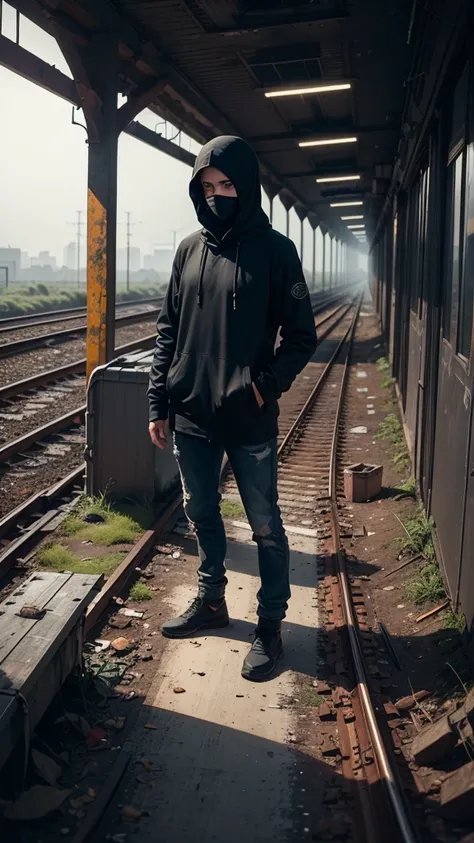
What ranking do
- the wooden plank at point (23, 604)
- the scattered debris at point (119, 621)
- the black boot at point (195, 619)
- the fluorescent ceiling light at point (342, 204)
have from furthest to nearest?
the fluorescent ceiling light at point (342, 204), the scattered debris at point (119, 621), the black boot at point (195, 619), the wooden plank at point (23, 604)

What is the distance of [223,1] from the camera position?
7.74 m

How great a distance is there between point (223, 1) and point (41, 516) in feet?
17.7

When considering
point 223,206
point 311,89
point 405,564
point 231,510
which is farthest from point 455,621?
point 311,89

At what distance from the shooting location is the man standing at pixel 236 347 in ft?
11.4

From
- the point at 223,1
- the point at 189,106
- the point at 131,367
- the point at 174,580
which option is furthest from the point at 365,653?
the point at 189,106

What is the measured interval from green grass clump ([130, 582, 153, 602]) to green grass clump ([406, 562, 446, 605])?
1667 mm

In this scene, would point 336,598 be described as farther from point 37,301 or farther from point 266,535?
point 37,301

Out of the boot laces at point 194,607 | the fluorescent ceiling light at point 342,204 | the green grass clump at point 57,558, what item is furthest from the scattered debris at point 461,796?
the fluorescent ceiling light at point 342,204

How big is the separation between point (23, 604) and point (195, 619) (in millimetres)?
1160

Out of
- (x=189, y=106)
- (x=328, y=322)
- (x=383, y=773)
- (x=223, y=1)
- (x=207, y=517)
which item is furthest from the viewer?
(x=328, y=322)

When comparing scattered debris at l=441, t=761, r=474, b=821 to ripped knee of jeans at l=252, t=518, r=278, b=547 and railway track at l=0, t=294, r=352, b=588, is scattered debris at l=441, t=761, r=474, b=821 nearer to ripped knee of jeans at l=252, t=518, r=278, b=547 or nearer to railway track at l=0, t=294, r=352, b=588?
ripped knee of jeans at l=252, t=518, r=278, b=547

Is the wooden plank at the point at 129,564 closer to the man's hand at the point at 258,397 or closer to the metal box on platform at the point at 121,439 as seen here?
the metal box on platform at the point at 121,439

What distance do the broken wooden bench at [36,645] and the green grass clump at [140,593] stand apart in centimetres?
107

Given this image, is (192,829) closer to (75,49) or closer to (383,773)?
(383,773)
